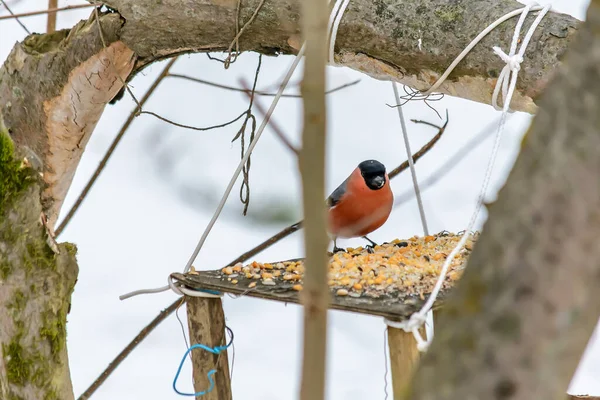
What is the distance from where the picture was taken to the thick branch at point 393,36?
4.04 feet

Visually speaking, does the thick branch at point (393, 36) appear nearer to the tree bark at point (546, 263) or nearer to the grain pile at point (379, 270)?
the grain pile at point (379, 270)

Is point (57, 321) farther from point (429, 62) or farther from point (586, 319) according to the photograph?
point (586, 319)

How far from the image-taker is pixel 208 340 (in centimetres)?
111

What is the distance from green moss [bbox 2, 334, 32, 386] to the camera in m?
1.15

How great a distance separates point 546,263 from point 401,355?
1.62ft

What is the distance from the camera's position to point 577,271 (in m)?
0.39

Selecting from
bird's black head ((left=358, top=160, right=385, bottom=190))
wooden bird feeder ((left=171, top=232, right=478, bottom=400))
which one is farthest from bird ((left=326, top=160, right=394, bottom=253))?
wooden bird feeder ((left=171, top=232, right=478, bottom=400))

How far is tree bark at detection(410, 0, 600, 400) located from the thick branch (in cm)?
85

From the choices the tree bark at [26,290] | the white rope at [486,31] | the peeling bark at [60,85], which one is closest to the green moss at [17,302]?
the tree bark at [26,290]

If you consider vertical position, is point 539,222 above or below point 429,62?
below

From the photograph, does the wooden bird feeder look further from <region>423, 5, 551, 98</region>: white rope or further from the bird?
<region>423, 5, 551, 98</region>: white rope

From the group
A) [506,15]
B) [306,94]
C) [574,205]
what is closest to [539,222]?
[574,205]

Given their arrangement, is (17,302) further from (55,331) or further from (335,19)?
(335,19)

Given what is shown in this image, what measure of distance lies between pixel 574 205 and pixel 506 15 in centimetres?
91
